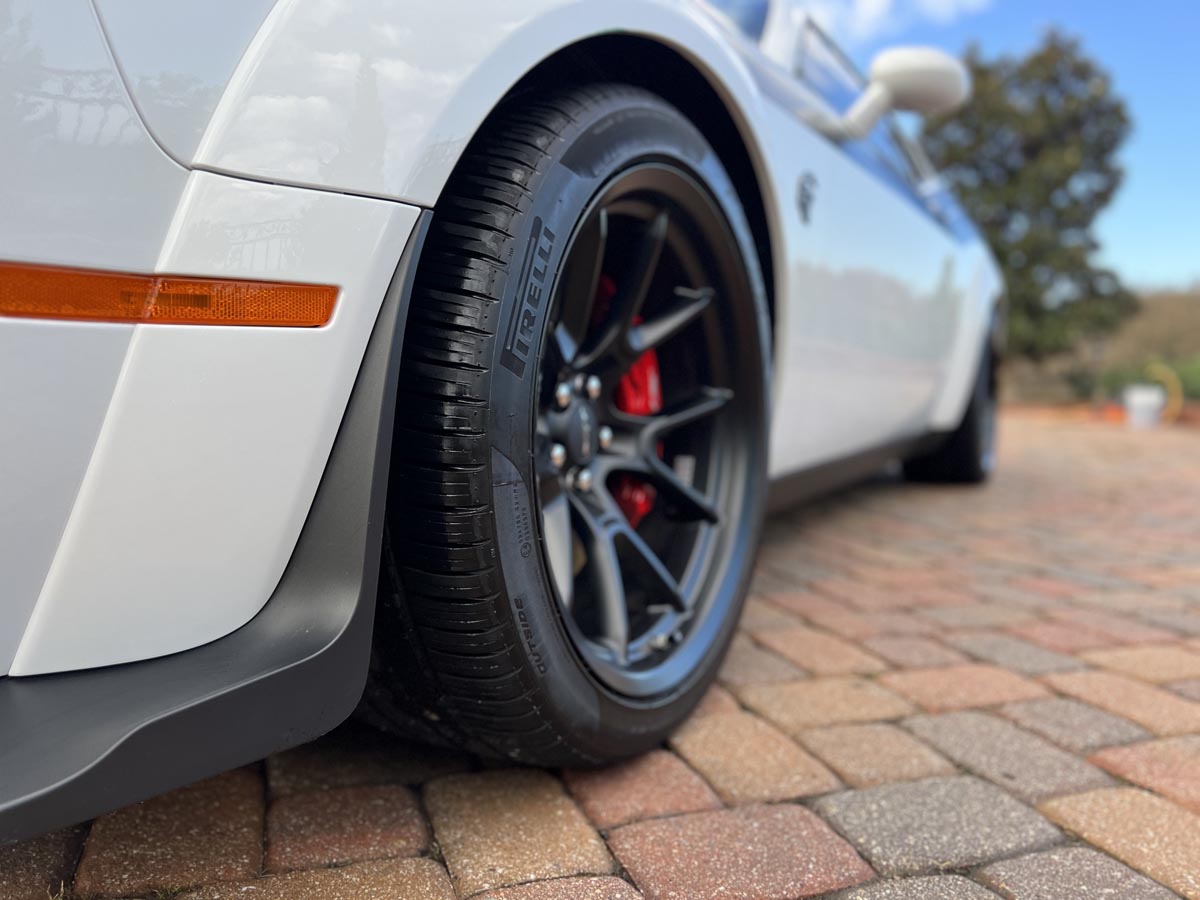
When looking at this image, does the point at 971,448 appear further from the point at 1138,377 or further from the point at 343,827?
the point at 1138,377

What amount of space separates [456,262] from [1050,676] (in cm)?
146

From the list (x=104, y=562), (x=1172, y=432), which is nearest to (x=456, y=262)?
(x=104, y=562)

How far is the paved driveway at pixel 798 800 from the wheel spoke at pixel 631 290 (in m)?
0.62

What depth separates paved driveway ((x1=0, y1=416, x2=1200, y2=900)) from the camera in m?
1.08

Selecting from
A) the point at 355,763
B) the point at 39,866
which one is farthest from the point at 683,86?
the point at 39,866

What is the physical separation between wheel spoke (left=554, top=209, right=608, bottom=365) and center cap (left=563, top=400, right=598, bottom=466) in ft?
0.24

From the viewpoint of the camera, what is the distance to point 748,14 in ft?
7.08

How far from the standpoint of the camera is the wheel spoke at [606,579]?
1.41 metres

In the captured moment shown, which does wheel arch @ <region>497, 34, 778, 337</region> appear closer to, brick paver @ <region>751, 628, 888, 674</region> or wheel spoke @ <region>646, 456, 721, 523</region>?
wheel spoke @ <region>646, 456, 721, 523</region>

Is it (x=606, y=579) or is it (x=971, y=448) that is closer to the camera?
(x=606, y=579)

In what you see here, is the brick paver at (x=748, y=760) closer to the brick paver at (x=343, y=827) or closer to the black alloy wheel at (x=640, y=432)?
the black alloy wheel at (x=640, y=432)

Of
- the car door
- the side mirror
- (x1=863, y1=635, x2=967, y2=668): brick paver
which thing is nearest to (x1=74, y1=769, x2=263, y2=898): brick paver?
(x1=863, y1=635, x2=967, y2=668): brick paver

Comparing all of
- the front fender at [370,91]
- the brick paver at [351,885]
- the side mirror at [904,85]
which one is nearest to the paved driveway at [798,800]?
the brick paver at [351,885]

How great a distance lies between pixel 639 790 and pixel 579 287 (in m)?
0.71
